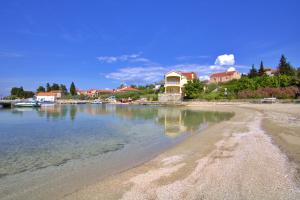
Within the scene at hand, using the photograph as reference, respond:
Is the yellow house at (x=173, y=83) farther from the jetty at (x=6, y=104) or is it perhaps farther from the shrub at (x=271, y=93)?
the jetty at (x=6, y=104)

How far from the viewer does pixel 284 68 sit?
74750mm

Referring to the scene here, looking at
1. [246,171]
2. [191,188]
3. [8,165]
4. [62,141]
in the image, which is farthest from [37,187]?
[62,141]

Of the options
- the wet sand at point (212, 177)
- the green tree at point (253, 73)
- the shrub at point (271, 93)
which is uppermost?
the green tree at point (253, 73)

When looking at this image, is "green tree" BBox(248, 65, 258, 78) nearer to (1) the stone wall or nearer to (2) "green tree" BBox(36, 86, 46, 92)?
(1) the stone wall

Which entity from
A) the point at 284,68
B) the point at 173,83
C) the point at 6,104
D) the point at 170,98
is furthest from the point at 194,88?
the point at 6,104

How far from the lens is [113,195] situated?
663 centimetres

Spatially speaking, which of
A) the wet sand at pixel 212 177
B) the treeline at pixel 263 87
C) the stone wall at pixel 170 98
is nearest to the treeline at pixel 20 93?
the stone wall at pixel 170 98

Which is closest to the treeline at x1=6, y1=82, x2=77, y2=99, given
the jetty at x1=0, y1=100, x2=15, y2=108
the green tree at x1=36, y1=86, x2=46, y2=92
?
the green tree at x1=36, y1=86, x2=46, y2=92

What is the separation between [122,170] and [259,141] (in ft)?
24.8

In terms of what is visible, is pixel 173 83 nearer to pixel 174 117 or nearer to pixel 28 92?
pixel 174 117

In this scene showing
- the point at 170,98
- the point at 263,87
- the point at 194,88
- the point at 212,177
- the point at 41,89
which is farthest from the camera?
the point at 41,89

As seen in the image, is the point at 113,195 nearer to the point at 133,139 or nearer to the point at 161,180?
the point at 161,180

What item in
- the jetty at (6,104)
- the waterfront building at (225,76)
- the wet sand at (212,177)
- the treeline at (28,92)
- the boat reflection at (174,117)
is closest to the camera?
the wet sand at (212,177)

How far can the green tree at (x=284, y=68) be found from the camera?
240ft
